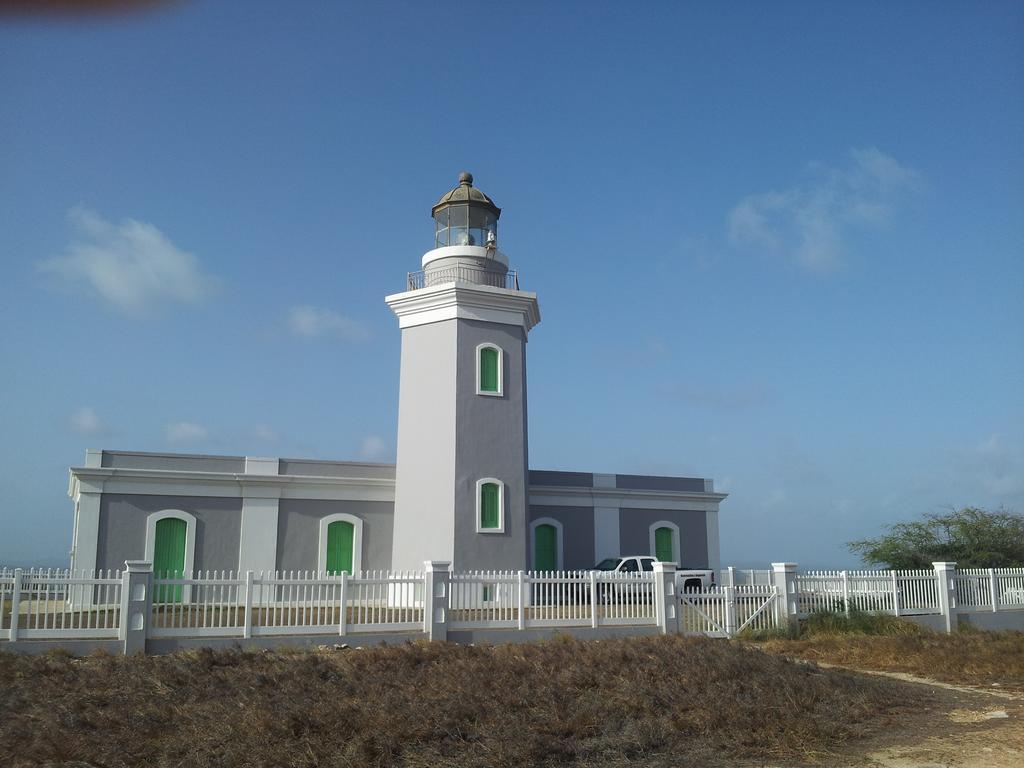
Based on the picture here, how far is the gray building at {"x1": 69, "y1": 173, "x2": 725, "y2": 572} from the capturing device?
752 inches

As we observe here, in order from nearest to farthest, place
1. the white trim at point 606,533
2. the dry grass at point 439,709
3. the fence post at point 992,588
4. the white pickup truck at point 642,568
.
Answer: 1. the dry grass at point 439,709
2. the fence post at point 992,588
3. the white pickup truck at point 642,568
4. the white trim at point 606,533

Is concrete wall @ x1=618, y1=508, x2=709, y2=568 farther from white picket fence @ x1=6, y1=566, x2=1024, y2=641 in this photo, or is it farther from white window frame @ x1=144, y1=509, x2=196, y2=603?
white window frame @ x1=144, y1=509, x2=196, y2=603

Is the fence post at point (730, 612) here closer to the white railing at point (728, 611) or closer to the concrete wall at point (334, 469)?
the white railing at point (728, 611)

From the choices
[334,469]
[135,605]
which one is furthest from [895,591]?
[135,605]

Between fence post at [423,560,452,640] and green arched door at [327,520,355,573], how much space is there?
7.22 metres

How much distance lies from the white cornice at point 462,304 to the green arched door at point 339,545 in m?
5.02

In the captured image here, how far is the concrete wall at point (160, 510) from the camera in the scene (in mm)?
19469

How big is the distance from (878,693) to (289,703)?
6.07m

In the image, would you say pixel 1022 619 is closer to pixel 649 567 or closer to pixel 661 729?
pixel 649 567

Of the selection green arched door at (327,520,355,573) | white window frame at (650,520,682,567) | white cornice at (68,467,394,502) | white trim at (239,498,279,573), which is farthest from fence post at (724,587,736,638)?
white trim at (239,498,279,573)

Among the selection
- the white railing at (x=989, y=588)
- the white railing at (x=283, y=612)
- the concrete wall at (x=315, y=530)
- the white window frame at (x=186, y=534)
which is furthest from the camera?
the concrete wall at (x=315, y=530)

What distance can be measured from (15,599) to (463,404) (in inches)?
369

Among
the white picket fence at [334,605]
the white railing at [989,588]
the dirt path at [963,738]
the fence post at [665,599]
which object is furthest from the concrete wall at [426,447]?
the white railing at [989,588]

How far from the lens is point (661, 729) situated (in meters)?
7.75
